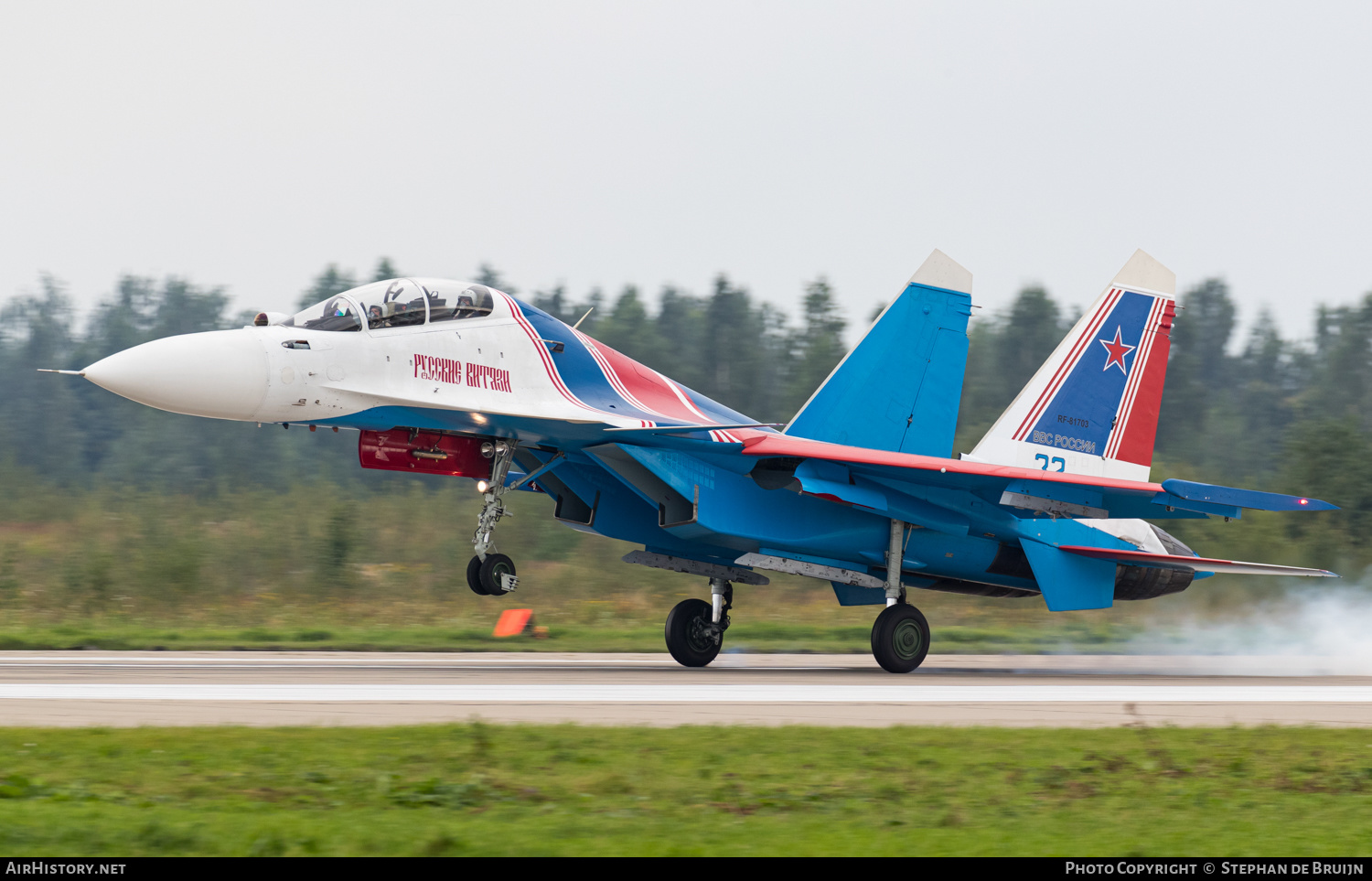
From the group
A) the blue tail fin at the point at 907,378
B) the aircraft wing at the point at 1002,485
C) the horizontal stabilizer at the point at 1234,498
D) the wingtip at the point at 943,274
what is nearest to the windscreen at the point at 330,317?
the aircraft wing at the point at 1002,485

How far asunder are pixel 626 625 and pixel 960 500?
9958 millimetres

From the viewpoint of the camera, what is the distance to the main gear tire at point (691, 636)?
52.4 feet

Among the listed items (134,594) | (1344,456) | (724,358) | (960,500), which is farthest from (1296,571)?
(724,358)

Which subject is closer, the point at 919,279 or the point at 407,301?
the point at 407,301

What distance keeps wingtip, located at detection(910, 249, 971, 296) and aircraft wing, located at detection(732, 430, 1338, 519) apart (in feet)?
9.23

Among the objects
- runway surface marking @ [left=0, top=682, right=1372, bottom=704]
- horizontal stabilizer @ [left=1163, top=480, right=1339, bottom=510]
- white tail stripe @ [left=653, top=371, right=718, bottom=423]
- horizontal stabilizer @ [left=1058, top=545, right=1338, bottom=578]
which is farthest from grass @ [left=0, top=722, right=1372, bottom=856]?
horizontal stabilizer @ [left=1058, top=545, right=1338, bottom=578]

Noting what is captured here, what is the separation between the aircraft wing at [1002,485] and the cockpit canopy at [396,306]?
11.8ft

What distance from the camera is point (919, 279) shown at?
17078mm

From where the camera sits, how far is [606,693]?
11203 millimetres

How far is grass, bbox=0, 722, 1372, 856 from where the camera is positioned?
18.2 ft

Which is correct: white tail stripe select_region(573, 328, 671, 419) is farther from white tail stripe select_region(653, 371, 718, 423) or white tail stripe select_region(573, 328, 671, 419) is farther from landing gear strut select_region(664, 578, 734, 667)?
landing gear strut select_region(664, 578, 734, 667)

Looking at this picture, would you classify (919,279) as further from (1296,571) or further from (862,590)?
(1296,571)

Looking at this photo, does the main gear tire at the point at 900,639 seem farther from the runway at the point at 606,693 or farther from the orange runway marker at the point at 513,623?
the orange runway marker at the point at 513,623

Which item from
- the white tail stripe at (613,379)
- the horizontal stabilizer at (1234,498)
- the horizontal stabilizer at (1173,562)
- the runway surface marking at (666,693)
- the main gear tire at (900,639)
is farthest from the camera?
the horizontal stabilizer at (1173,562)
